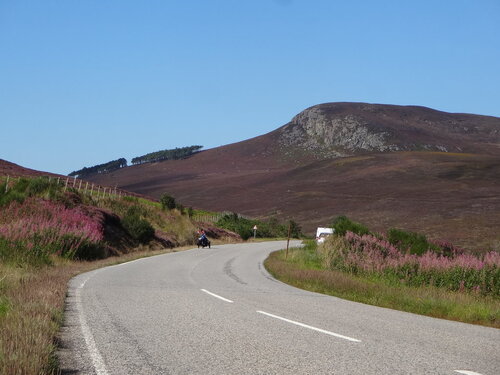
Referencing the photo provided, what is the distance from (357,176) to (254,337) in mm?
105199

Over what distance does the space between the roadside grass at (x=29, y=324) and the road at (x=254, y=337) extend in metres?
0.26

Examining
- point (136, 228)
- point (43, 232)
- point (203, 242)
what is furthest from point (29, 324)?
point (203, 242)

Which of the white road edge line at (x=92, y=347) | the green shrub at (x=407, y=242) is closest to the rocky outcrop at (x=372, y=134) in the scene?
the green shrub at (x=407, y=242)

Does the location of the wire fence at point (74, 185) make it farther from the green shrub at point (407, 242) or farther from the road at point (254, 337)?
the road at point (254, 337)

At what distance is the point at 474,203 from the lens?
63.8m

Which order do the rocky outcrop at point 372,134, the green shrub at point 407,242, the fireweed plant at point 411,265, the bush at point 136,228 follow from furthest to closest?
the rocky outcrop at point 372,134 → the bush at point 136,228 → the green shrub at point 407,242 → the fireweed plant at point 411,265

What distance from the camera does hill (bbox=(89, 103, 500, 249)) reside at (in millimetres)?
61709

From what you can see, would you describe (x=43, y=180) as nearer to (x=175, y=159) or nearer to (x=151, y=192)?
(x=151, y=192)

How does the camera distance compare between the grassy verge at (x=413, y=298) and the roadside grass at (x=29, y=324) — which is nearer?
the roadside grass at (x=29, y=324)

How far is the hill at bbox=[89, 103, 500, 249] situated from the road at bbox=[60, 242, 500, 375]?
89.3 feet

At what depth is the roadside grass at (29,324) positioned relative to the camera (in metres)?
5.27

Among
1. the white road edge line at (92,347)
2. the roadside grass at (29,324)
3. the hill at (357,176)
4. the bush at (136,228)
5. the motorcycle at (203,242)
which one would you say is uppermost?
the hill at (357,176)

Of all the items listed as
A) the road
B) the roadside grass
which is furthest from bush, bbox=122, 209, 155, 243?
the road

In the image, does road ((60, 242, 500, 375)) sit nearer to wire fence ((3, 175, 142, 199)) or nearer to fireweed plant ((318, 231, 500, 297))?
fireweed plant ((318, 231, 500, 297))
